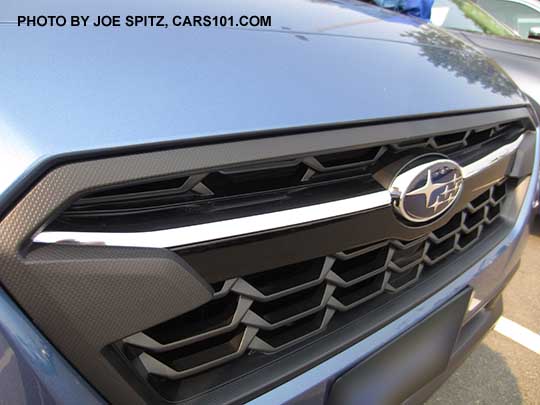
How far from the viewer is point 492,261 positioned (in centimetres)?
142

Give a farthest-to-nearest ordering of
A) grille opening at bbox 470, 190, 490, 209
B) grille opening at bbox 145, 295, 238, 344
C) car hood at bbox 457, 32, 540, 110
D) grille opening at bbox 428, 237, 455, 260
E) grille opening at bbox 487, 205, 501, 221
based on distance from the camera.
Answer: car hood at bbox 457, 32, 540, 110 → grille opening at bbox 487, 205, 501, 221 → grille opening at bbox 470, 190, 490, 209 → grille opening at bbox 428, 237, 455, 260 → grille opening at bbox 145, 295, 238, 344

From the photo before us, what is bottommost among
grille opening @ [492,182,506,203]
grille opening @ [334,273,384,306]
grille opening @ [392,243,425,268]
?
grille opening @ [334,273,384,306]

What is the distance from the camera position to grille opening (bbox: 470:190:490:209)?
142 cm

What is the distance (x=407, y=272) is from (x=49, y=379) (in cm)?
93

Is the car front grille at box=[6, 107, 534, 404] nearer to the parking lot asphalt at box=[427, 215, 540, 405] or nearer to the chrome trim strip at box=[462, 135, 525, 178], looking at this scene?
the chrome trim strip at box=[462, 135, 525, 178]

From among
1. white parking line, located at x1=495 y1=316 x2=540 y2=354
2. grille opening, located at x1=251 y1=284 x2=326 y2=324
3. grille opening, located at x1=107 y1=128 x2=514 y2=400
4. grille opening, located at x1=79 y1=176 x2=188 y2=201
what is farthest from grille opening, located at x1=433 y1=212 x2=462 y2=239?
white parking line, located at x1=495 y1=316 x2=540 y2=354

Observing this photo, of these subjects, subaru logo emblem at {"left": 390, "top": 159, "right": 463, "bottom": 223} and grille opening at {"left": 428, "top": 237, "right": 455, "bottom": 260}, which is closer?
subaru logo emblem at {"left": 390, "top": 159, "right": 463, "bottom": 223}

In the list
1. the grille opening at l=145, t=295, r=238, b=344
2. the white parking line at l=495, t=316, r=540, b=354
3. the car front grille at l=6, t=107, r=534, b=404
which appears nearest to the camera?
the car front grille at l=6, t=107, r=534, b=404

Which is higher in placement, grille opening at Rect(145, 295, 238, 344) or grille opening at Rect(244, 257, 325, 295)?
grille opening at Rect(244, 257, 325, 295)

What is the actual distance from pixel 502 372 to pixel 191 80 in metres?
2.02

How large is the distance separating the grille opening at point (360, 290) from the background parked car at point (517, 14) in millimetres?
4312

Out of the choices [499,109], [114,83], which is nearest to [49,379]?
[114,83]

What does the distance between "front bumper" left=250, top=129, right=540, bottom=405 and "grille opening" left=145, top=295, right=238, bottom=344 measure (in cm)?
18

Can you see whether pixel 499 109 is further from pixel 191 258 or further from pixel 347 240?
pixel 191 258
